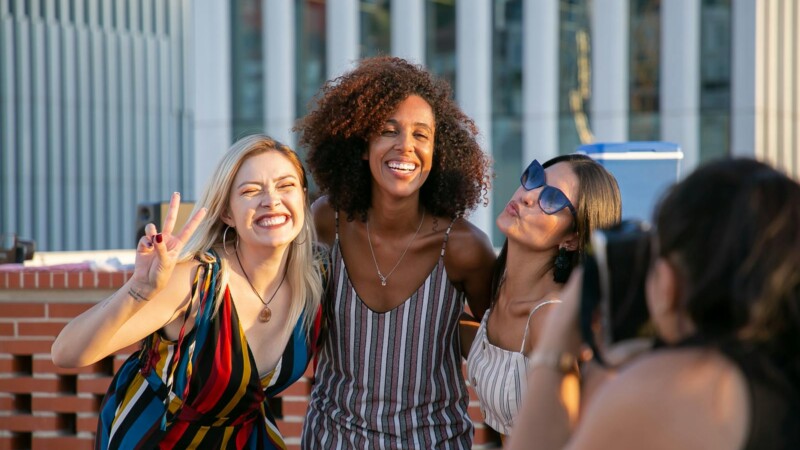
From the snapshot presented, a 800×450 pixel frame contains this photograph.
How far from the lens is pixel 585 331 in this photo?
1.50 metres

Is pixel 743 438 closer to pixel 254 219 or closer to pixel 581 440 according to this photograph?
pixel 581 440

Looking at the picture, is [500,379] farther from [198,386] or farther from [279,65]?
[279,65]

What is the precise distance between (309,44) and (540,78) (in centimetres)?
478

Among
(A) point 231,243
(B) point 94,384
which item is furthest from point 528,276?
(B) point 94,384

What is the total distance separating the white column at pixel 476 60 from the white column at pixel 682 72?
3.25 m

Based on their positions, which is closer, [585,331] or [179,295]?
[585,331]

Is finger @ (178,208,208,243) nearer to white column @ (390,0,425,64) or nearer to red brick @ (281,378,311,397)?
red brick @ (281,378,311,397)

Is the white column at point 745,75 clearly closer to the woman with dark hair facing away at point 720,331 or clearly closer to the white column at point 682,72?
the white column at point 682,72

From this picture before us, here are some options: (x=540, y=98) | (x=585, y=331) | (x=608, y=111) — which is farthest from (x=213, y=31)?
(x=585, y=331)

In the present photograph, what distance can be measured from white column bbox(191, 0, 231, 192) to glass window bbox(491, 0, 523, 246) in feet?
18.0

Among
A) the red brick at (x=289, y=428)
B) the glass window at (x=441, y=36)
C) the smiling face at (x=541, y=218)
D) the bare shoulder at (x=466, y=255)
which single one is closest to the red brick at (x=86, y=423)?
the red brick at (x=289, y=428)

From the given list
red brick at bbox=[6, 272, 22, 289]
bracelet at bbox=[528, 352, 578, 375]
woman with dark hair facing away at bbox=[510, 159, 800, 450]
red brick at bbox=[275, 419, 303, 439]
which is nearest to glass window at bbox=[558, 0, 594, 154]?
red brick at bbox=[275, 419, 303, 439]

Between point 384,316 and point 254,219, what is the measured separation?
491 mm

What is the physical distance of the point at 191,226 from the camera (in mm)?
2555
